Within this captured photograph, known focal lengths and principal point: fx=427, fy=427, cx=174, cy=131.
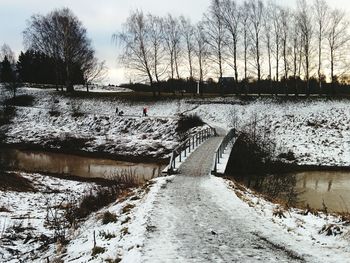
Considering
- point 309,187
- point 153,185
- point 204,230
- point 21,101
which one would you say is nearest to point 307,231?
point 204,230

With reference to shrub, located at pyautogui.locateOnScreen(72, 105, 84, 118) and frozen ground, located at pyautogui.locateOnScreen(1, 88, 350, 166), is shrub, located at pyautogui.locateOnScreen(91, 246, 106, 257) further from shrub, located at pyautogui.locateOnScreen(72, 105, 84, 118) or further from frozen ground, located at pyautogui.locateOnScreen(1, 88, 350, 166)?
shrub, located at pyautogui.locateOnScreen(72, 105, 84, 118)

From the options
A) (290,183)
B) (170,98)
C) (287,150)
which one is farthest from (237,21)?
(290,183)

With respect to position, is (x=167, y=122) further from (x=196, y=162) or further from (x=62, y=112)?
(x=196, y=162)

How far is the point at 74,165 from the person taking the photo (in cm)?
3133

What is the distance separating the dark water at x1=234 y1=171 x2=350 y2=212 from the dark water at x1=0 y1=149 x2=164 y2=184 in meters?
6.79

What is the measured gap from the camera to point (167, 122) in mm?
40625

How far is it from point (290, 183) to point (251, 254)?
1795 centimetres

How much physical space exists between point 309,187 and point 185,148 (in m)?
7.42

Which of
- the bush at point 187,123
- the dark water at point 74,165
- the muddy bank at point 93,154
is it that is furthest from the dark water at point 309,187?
the bush at point 187,123

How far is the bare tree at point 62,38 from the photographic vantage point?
55562mm

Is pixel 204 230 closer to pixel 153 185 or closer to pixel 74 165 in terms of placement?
pixel 153 185

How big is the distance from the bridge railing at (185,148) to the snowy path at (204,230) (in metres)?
3.90

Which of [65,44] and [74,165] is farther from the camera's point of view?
[65,44]

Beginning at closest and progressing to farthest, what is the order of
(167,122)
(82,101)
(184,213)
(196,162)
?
(184,213) → (196,162) → (167,122) → (82,101)
